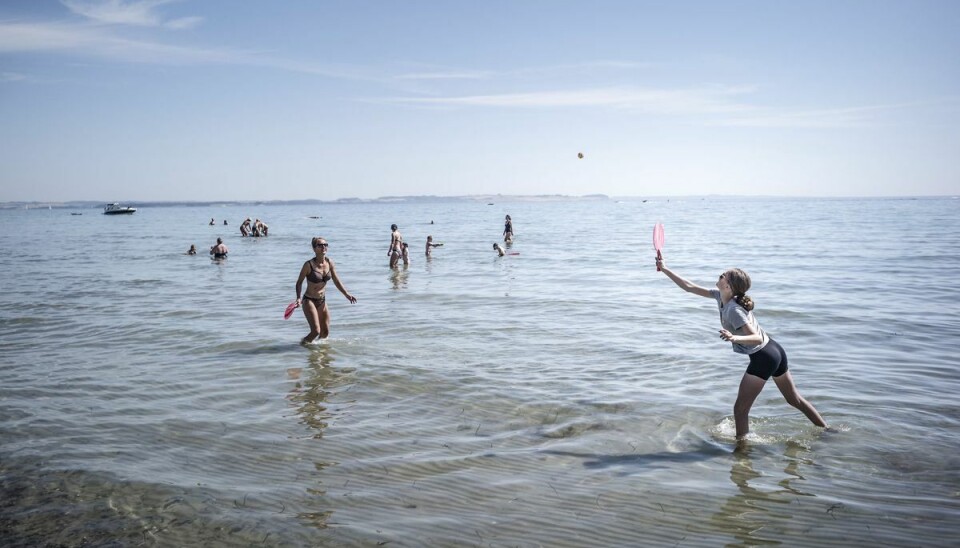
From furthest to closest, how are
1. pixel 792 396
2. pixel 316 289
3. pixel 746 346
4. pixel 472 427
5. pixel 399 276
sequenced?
pixel 399 276
pixel 316 289
pixel 472 427
pixel 792 396
pixel 746 346

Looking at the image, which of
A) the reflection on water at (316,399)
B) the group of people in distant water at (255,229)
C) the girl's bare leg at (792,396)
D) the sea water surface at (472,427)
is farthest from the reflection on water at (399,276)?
the group of people in distant water at (255,229)

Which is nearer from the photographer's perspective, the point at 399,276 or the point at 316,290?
the point at 316,290

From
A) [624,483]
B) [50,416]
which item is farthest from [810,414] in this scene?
[50,416]

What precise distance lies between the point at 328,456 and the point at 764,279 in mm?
20615

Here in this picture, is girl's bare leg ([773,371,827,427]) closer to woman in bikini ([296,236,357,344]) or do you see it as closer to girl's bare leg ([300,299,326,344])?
woman in bikini ([296,236,357,344])

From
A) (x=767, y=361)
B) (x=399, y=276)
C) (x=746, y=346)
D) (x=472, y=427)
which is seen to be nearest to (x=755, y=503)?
(x=767, y=361)

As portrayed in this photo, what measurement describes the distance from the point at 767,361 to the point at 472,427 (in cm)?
352

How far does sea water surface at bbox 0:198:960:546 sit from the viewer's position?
5457 mm

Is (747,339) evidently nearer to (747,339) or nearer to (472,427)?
(747,339)

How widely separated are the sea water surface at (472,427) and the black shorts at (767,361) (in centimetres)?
94

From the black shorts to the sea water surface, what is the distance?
941 mm

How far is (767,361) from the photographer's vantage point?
6.69m

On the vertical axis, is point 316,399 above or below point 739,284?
below

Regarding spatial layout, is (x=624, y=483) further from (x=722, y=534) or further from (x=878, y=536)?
(x=878, y=536)
